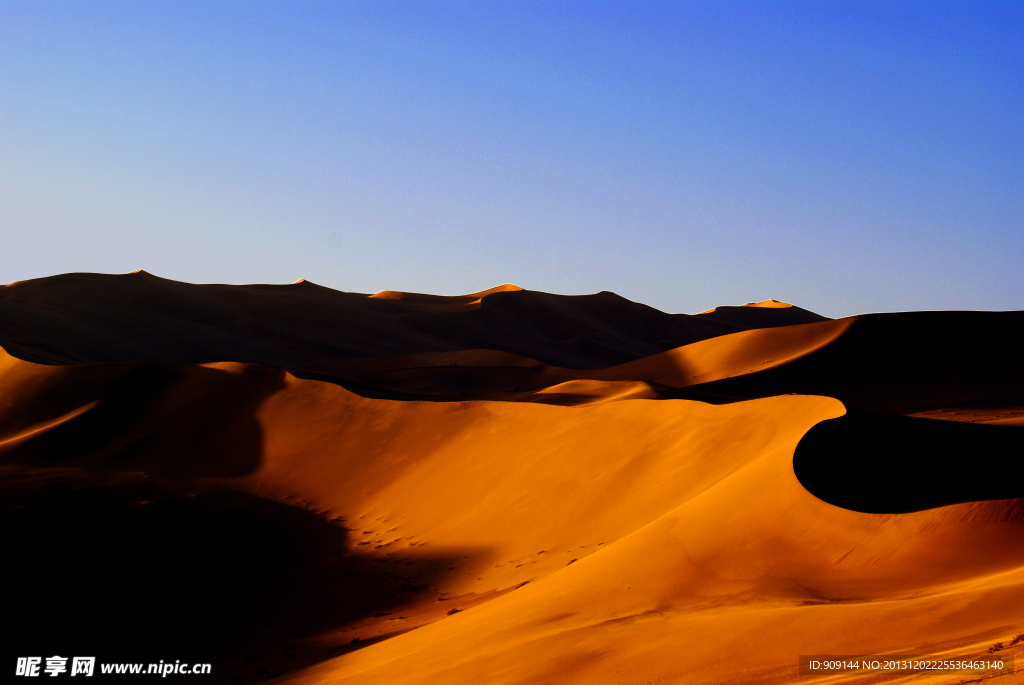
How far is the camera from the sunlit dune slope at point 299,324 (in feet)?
114

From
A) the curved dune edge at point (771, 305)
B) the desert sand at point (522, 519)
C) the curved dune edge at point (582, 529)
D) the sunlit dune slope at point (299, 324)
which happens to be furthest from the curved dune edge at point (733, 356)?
the curved dune edge at point (771, 305)

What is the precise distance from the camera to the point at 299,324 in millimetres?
47375

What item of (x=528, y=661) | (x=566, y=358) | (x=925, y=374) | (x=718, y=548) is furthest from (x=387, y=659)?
(x=566, y=358)

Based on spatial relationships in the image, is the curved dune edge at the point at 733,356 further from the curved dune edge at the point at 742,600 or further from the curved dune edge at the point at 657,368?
the curved dune edge at the point at 742,600

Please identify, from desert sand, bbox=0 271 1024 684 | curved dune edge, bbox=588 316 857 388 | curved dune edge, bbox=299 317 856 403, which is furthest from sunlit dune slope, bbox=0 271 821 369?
curved dune edge, bbox=588 316 857 388

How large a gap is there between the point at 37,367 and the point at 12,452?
5.33 m

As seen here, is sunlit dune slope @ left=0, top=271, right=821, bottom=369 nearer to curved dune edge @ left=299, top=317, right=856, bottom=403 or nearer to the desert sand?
the desert sand

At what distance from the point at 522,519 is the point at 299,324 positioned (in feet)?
126

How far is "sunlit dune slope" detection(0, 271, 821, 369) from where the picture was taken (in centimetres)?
3466

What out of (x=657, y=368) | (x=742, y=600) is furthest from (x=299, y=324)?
(x=742, y=600)

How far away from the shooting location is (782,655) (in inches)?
161

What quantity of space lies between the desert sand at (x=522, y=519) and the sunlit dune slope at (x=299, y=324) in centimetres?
859

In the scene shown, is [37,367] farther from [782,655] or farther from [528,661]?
[782,655]

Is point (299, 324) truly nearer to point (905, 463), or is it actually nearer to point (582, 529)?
point (582, 529)
